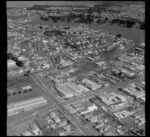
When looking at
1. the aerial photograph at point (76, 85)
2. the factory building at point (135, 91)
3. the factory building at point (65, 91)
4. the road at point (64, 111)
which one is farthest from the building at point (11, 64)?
the factory building at point (135, 91)

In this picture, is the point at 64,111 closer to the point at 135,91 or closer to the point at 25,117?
the point at 25,117

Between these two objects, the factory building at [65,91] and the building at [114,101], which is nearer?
the building at [114,101]

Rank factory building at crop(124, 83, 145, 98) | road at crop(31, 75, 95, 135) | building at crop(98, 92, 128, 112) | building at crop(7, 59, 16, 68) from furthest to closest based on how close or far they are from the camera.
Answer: building at crop(7, 59, 16, 68) < factory building at crop(124, 83, 145, 98) < building at crop(98, 92, 128, 112) < road at crop(31, 75, 95, 135)

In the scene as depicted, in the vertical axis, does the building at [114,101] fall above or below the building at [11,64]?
below

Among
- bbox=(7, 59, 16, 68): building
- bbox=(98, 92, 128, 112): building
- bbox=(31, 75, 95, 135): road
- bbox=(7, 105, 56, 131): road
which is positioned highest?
bbox=(7, 59, 16, 68): building

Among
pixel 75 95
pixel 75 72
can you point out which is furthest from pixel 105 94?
pixel 75 72

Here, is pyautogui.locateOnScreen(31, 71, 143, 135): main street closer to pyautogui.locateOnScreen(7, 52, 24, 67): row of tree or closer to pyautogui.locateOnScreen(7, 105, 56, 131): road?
pyautogui.locateOnScreen(7, 105, 56, 131): road

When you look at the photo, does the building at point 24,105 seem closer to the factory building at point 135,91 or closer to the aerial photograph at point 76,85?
the aerial photograph at point 76,85

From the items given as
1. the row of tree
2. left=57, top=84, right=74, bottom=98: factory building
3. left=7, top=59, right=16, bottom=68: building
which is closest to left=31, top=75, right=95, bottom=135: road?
left=57, top=84, right=74, bottom=98: factory building
